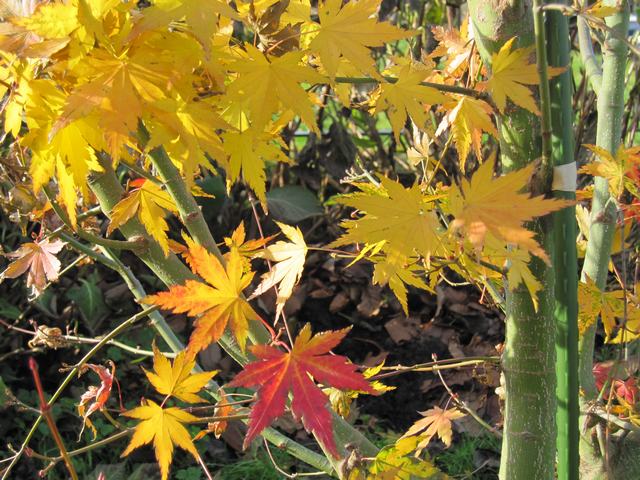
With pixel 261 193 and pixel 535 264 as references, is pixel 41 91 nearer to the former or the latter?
pixel 261 193

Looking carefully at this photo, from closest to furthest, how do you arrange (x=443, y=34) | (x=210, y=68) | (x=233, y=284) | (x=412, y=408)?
(x=210, y=68) → (x=233, y=284) → (x=443, y=34) → (x=412, y=408)

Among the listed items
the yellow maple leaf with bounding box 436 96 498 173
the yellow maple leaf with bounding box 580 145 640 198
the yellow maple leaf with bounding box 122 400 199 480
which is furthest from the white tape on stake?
the yellow maple leaf with bounding box 122 400 199 480

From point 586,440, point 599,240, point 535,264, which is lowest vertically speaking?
point 586,440

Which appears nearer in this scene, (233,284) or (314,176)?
(233,284)

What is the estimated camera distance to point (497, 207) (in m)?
0.83

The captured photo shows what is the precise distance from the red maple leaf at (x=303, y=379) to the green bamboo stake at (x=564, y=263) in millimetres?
296

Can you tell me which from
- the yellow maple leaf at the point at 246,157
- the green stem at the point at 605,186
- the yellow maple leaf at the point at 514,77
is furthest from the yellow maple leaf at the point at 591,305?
the yellow maple leaf at the point at 246,157

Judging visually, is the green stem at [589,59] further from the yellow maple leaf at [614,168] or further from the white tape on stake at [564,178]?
the white tape on stake at [564,178]

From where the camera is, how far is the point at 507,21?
38.4 inches

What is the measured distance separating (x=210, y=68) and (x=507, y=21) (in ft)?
1.28

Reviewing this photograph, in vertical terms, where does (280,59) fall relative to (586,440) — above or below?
above

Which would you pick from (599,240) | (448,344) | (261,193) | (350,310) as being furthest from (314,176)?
(261,193)

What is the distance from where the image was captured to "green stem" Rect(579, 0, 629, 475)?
1325 mm

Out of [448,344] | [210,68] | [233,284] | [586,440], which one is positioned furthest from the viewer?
[448,344]
